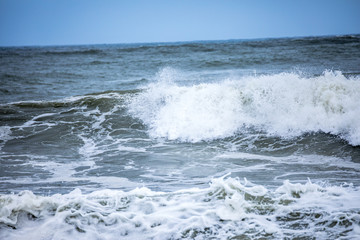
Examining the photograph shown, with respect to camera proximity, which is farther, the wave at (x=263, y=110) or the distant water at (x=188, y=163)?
the wave at (x=263, y=110)

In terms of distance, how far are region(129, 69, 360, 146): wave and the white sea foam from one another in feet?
9.75

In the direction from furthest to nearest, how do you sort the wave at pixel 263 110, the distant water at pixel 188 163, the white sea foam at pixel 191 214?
the wave at pixel 263 110, the distant water at pixel 188 163, the white sea foam at pixel 191 214

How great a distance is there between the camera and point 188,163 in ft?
17.6

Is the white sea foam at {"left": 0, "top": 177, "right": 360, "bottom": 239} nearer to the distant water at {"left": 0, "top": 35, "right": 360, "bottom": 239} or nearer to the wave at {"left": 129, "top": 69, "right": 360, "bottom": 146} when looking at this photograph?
the distant water at {"left": 0, "top": 35, "right": 360, "bottom": 239}

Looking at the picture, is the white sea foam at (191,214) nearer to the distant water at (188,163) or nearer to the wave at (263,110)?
the distant water at (188,163)

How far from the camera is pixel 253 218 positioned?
3174 millimetres

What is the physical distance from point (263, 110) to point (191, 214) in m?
4.73

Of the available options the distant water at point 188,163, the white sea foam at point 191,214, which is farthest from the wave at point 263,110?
the white sea foam at point 191,214

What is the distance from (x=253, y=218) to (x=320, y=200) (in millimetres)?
777

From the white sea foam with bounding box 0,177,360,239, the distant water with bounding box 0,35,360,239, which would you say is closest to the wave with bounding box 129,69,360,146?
the distant water with bounding box 0,35,360,239

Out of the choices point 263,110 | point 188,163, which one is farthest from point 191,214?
point 263,110

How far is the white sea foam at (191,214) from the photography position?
2.99m

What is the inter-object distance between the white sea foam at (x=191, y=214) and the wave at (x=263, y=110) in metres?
2.97

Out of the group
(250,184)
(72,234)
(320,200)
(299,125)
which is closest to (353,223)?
(320,200)
